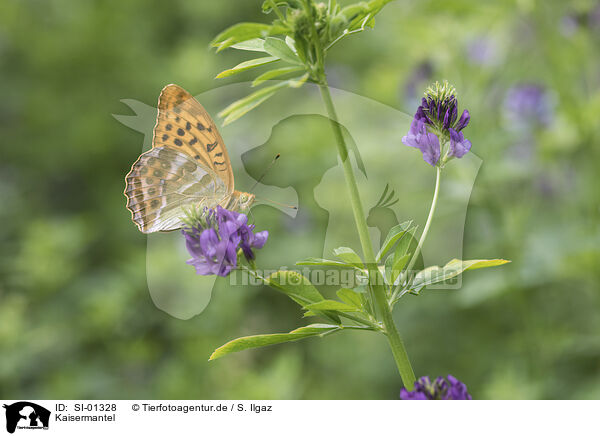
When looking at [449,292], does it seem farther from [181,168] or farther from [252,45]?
[252,45]

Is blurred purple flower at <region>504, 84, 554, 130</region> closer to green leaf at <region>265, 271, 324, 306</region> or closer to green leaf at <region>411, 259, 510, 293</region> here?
green leaf at <region>411, 259, 510, 293</region>

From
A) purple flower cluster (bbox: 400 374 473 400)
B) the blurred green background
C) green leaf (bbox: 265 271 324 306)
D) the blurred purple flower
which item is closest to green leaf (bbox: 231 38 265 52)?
green leaf (bbox: 265 271 324 306)

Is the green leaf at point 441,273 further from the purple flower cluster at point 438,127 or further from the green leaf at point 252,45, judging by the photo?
the green leaf at point 252,45

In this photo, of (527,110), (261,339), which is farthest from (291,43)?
(527,110)

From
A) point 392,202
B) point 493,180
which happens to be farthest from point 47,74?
point 392,202
